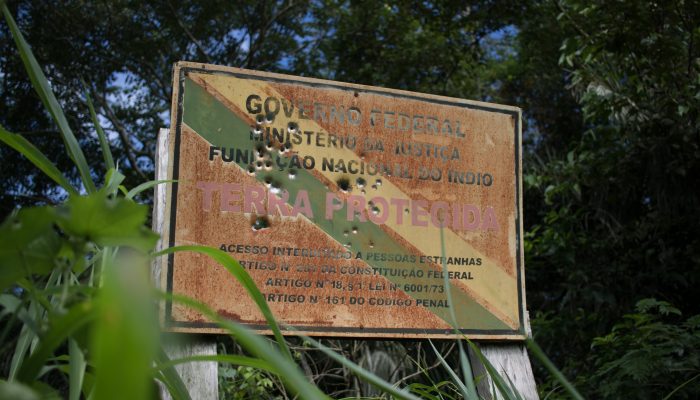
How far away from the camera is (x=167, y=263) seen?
1.81 m

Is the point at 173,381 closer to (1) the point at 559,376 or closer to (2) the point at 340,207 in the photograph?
(1) the point at 559,376

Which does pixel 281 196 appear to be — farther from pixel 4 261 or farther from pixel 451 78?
pixel 451 78

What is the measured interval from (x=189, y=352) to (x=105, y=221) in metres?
1.31

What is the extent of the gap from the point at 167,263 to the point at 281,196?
0.35 metres

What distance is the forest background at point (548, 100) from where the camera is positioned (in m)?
3.30

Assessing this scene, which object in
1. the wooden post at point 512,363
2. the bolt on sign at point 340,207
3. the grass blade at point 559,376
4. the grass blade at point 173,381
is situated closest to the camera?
the grass blade at point 559,376

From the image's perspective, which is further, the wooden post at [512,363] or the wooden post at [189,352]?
the wooden post at [512,363]

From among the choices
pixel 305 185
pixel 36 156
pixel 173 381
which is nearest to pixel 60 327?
pixel 173 381

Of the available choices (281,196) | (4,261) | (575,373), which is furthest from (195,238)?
(575,373)

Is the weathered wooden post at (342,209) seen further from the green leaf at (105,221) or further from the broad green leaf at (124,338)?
the broad green leaf at (124,338)

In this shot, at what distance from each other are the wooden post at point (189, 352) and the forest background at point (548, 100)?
5.30 feet

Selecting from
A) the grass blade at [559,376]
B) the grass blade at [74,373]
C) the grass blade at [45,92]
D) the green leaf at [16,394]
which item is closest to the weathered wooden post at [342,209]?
the grass blade at [45,92]

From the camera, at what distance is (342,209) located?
198cm

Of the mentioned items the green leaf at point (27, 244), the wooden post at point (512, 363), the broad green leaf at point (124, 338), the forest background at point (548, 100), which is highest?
the forest background at point (548, 100)
